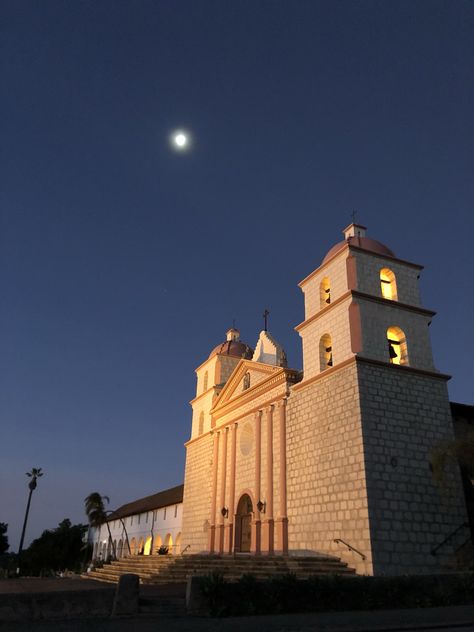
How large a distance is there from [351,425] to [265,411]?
19.3ft

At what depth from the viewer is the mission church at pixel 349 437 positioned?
1393 cm

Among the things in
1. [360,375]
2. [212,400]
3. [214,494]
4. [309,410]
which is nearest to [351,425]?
[360,375]

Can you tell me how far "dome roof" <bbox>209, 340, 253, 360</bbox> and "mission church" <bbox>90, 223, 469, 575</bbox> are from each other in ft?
13.4

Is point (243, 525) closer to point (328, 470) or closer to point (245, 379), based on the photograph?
point (245, 379)

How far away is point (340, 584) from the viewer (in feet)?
32.0

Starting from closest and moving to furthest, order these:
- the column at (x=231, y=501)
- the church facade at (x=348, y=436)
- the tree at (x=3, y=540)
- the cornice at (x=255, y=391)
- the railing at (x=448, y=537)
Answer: the railing at (x=448, y=537)
the church facade at (x=348, y=436)
the cornice at (x=255, y=391)
the column at (x=231, y=501)
the tree at (x=3, y=540)

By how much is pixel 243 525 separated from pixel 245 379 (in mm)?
6179

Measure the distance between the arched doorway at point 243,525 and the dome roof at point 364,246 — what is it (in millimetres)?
10470

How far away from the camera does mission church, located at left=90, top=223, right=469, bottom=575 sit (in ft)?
45.7

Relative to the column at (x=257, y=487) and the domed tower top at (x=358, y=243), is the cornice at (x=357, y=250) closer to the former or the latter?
the domed tower top at (x=358, y=243)

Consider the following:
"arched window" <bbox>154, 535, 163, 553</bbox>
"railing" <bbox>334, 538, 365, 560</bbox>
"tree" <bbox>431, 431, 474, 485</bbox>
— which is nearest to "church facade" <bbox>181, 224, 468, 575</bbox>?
"railing" <bbox>334, 538, 365, 560</bbox>

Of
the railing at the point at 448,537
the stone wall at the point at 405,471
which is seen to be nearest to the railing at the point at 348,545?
the stone wall at the point at 405,471

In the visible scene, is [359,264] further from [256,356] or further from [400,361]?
[256,356]

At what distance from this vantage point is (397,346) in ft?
56.5
